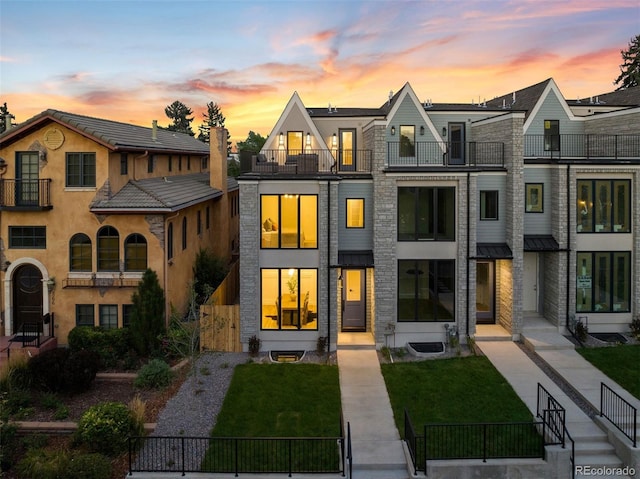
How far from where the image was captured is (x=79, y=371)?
14922 mm

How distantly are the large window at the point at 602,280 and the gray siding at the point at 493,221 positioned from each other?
3403 mm

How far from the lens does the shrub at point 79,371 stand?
14789 mm

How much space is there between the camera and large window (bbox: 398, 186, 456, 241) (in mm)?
19469

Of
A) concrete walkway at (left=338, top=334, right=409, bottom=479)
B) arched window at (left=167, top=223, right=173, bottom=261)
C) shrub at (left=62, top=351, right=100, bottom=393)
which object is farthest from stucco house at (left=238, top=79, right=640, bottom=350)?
shrub at (left=62, top=351, right=100, bottom=393)

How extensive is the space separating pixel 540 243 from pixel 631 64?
147 feet

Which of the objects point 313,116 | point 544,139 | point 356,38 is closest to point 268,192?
point 313,116

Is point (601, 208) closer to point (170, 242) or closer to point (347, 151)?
point (347, 151)

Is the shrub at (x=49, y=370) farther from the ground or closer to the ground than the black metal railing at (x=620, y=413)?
farther from the ground

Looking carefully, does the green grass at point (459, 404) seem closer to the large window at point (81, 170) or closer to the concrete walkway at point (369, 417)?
the concrete walkway at point (369, 417)

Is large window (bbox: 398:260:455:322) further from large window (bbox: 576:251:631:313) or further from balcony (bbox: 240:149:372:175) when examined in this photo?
large window (bbox: 576:251:631:313)

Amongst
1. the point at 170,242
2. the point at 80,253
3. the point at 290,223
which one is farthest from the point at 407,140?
the point at 80,253

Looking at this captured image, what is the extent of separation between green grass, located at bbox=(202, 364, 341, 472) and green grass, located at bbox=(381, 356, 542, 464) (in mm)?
2081

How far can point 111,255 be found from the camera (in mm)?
19297

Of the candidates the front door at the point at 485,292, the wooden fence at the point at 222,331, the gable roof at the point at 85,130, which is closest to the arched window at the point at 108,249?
the gable roof at the point at 85,130
